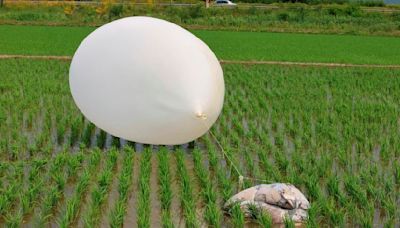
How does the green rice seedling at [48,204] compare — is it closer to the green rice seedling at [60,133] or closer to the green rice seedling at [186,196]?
the green rice seedling at [186,196]

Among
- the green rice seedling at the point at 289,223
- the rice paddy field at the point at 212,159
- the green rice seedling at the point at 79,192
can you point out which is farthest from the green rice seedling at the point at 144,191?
the green rice seedling at the point at 289,223

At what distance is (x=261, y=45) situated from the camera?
1794 centimetres

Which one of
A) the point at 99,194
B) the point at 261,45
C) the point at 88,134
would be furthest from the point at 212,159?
the point at 261,45

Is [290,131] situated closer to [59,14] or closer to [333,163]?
[333,163]

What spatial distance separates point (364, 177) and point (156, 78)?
195 cm

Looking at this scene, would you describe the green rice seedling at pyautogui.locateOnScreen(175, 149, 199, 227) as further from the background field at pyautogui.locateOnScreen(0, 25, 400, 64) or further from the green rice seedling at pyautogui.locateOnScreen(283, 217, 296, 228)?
the background field at pyautogui.locateOnScreen(0, 25, 400, 64)

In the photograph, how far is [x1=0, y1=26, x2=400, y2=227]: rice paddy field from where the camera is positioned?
14.1 feet

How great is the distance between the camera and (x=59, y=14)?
25500 mm

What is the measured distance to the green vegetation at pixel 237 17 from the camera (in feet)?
79.3

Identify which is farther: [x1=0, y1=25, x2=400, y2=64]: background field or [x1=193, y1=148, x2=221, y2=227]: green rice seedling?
[x1=0, y1=25, x2=400, y2=64]: background field

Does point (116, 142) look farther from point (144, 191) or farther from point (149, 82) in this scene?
point (144, 191)

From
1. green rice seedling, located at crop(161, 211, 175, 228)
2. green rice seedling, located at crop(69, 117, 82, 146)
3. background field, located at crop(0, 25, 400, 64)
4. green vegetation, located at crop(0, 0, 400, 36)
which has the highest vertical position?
green rice seedling, located at crop(161, 211, 175, 228)

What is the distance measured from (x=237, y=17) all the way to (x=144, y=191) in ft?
72.2

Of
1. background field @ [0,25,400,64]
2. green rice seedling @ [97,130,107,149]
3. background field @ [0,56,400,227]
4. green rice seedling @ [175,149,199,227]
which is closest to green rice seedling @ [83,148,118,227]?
background field @ [0,56,400,227]
